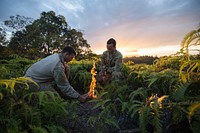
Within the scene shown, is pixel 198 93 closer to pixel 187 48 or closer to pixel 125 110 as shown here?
pixel 187 48

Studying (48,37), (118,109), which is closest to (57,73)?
(118,109)

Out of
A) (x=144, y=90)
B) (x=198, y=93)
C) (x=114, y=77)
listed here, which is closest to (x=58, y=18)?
(x=114, y=77)

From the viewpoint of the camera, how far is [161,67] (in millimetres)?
5312

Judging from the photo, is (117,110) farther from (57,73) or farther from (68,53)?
(68,53)

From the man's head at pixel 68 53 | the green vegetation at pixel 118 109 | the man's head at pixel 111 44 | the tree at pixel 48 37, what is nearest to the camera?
the green vegetation at pixel 118 109

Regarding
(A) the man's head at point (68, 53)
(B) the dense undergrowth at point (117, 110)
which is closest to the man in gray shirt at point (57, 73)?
(A) the man's head at point (68, 53)

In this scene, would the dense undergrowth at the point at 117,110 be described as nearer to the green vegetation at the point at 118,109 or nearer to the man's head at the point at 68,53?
the green vegetation at the point at 118,109

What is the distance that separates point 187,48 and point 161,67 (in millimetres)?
2650

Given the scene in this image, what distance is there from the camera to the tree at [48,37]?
533 inches

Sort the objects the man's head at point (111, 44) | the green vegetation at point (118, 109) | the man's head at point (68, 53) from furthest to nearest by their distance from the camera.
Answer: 1. the man's head at point (111, 44)
2. the man's head at point (68, 53)
3. the green vegetation at point (118, 109)

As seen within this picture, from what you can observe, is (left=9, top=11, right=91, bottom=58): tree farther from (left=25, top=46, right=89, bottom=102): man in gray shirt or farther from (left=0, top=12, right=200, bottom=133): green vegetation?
(left=0, top=12, right=200, bottom=133): green vegetation

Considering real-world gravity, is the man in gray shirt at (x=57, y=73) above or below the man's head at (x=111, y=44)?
below

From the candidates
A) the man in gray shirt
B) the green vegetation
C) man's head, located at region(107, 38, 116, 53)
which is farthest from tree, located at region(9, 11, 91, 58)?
the green vegetation

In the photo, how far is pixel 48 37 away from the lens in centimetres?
1370
